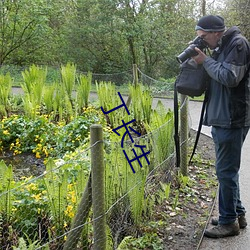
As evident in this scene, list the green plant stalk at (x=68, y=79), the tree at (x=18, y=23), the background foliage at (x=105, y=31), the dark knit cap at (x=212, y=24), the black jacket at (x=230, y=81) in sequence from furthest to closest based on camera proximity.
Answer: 1. the background foliage at (x=105, y=31)
2. the tree at (x=18, y=23)
3. the green plant stalk at (x=68, y=79)
4. the dark knit cap at (x=212, y=24)
5. the black jacket at (x=230, y=81)

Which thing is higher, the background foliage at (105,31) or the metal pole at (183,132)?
the background foliage at (105,31)

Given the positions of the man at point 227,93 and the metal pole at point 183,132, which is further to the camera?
the metal pole at point 183,132

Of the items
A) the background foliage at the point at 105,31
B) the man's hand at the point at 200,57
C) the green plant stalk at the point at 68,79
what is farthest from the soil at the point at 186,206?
the background foliage at the point at 105,31

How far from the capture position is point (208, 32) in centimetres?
309

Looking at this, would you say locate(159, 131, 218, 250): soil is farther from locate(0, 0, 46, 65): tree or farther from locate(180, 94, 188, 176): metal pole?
locate(0, 0, 46, 65): tree

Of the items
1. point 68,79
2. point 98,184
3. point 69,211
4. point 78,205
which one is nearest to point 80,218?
point 78,205

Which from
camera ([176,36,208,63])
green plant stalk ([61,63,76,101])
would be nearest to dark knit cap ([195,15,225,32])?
camera ([176,36,208,63])

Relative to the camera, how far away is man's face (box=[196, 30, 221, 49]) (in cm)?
310

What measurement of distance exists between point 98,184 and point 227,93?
1.33 m

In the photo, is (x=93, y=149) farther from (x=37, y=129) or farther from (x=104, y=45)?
(x=104, y=45)

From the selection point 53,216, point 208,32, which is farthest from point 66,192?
point 208,32

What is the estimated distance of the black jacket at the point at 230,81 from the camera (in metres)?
2.90

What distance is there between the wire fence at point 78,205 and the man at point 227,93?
0.73 meters

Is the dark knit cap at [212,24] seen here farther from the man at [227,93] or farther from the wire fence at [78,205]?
the wire fence at [78,205]
